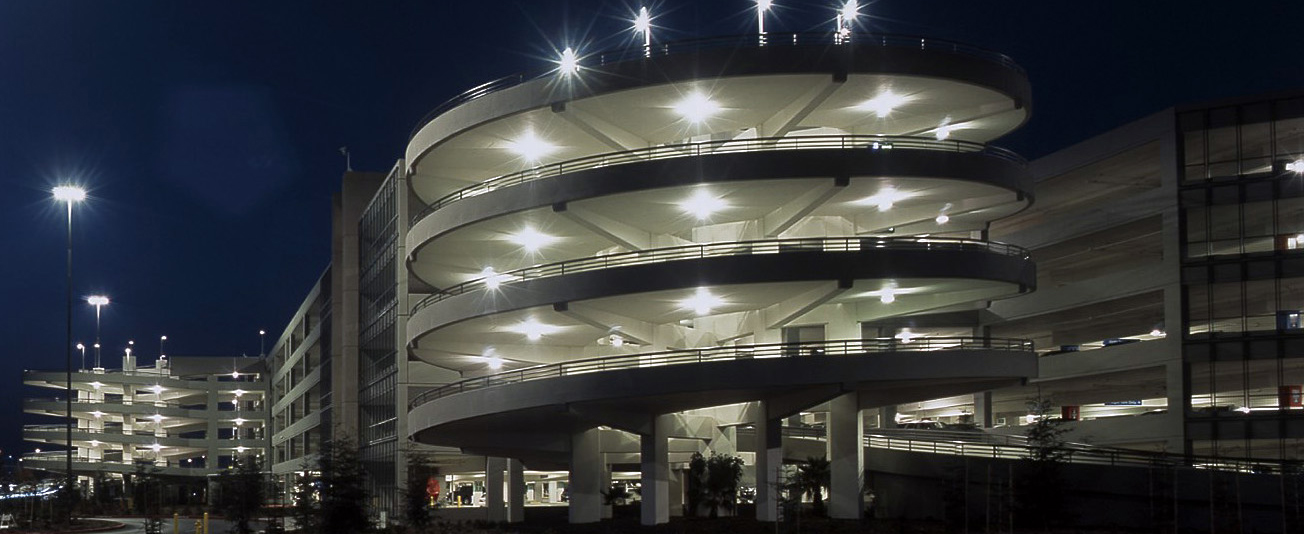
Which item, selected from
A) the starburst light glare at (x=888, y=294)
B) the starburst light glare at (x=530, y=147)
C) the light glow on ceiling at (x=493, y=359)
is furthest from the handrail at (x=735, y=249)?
the light glow on ceiling at (x=493, y=359)

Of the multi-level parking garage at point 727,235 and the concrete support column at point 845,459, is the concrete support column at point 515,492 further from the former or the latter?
the concrete support column at point 845,459

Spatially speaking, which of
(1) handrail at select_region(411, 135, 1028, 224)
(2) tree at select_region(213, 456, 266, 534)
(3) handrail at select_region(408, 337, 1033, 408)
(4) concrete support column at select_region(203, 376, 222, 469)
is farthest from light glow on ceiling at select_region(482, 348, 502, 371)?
(4) concrete support column at select_region(203, 376, 222, 469)

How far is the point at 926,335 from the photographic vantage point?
84.7m

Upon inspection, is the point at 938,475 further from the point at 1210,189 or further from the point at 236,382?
the point at 236,382

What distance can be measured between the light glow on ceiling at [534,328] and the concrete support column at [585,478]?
4.15 m

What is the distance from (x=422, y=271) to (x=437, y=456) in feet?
53.0

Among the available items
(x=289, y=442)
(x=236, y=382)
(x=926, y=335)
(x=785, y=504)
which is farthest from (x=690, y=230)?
(x=236, y=382)

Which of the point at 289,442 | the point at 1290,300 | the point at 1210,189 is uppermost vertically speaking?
the point at 1210,189

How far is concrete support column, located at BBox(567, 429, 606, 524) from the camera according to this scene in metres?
49.9

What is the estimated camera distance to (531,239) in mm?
52531

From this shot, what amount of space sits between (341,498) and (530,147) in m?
15.1

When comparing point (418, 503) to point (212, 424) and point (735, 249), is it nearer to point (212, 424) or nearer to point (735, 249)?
point (735, 249)

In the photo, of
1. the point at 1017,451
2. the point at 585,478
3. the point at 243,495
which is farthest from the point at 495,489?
the point at 1017,451

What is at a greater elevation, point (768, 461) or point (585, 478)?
point (768, 461)
